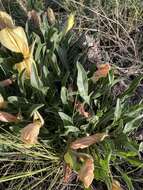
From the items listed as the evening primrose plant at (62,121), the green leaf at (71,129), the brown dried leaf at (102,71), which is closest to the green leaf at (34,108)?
the evening primrose plant at (62,121)

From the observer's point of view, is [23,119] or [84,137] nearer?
[84,137]

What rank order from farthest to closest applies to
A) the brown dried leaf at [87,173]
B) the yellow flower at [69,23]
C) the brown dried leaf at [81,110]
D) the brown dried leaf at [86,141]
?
the yellow flower at [69,23] → the brown dried leaf at [81,110] → the brown dried leaf at [86,141] → the brown dried leaf at [87,173]

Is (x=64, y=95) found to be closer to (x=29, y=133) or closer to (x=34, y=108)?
(x=34, y=108)

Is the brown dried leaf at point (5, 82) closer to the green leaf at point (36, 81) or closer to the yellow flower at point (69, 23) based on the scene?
the green leaf at point (36, 81)

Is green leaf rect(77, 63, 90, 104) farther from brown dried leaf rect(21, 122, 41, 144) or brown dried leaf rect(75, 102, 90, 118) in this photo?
brown dried leaf rect(21, 122, 41, 144)

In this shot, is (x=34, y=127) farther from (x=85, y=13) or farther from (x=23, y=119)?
(x=85, y=13)

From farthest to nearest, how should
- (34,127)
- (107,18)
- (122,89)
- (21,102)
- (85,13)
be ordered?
(85,13), (107,18), (122,89), (21,102), (34,127)

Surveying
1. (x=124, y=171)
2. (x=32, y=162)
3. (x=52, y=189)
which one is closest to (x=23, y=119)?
(x=32, y=162)
